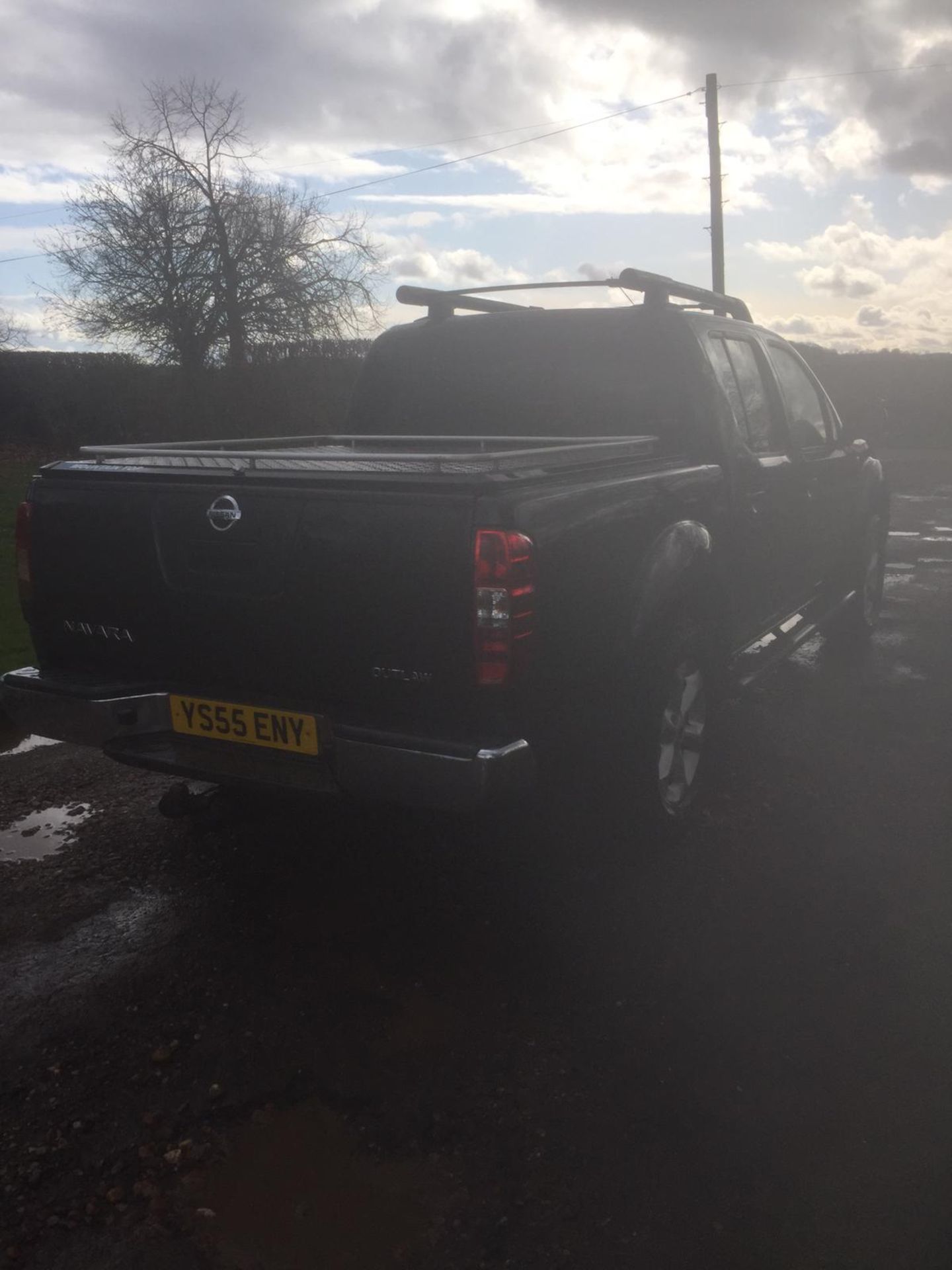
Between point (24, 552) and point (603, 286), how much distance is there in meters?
2.59

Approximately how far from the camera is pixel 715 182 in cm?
2062

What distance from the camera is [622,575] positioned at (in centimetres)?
333

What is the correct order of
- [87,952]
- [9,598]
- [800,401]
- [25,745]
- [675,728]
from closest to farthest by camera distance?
[87,952] → [675,728] → [25,745] → [800,401] → [9,598]

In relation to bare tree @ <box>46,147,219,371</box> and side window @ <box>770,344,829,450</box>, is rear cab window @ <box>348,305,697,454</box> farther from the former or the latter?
bare tree @ <box>46,147,219,371</box>

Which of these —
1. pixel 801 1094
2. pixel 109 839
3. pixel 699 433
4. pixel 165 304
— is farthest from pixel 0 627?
pixel 165 304

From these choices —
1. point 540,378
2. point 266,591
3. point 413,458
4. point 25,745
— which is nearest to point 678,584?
point 413,458

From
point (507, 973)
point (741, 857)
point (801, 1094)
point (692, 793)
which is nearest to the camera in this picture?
point (801, 1094)

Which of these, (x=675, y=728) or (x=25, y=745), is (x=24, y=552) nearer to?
(x=25, y=745)

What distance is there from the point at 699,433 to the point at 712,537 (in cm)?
46

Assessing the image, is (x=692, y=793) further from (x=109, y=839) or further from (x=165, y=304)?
(x=165, y=304)

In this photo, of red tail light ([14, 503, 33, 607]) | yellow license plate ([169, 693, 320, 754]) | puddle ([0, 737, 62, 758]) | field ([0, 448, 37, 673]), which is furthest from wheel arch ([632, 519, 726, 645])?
field ([0, 448, 37, 673])

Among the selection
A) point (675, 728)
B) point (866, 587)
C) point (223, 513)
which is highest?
Answer: point (223, 513)

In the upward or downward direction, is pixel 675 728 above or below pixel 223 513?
below

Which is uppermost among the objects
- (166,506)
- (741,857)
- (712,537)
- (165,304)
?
(165,304)
